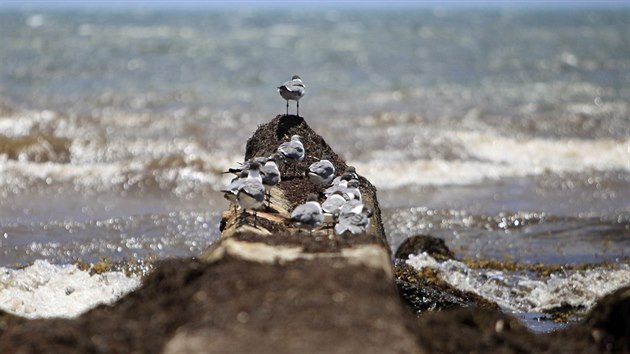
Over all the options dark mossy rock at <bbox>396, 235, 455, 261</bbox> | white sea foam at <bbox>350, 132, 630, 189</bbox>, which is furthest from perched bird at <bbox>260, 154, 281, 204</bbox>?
white sea foam at <bbox>350, 132, 630, 189</bbox>

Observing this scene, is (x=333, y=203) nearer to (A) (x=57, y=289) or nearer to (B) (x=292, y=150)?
(B) (x=292, y=150)

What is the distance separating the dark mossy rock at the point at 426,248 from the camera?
38.5ft

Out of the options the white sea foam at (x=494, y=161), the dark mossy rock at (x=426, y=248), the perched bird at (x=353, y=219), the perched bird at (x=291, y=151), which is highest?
the white sea foam at (x=494, y=161)

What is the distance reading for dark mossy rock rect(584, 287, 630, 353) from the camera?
5977mm

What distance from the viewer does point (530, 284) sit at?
429 inches

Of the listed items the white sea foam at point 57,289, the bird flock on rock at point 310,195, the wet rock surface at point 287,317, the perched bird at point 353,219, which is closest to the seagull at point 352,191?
the bird flock on rock at point 310,195

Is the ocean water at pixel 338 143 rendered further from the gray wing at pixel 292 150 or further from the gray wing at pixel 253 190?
the gray wing at pixel 292 150

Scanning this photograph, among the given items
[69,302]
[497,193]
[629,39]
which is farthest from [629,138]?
[629,39]

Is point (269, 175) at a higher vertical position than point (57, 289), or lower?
higher

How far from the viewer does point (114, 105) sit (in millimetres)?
26188

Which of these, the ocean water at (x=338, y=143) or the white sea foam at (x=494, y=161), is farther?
the white sea foam at (x=494, y=161)

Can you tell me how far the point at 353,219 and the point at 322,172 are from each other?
1699mm

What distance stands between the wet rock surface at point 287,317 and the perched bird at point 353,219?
575 mm

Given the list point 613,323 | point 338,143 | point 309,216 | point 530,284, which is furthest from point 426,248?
point 338,143
